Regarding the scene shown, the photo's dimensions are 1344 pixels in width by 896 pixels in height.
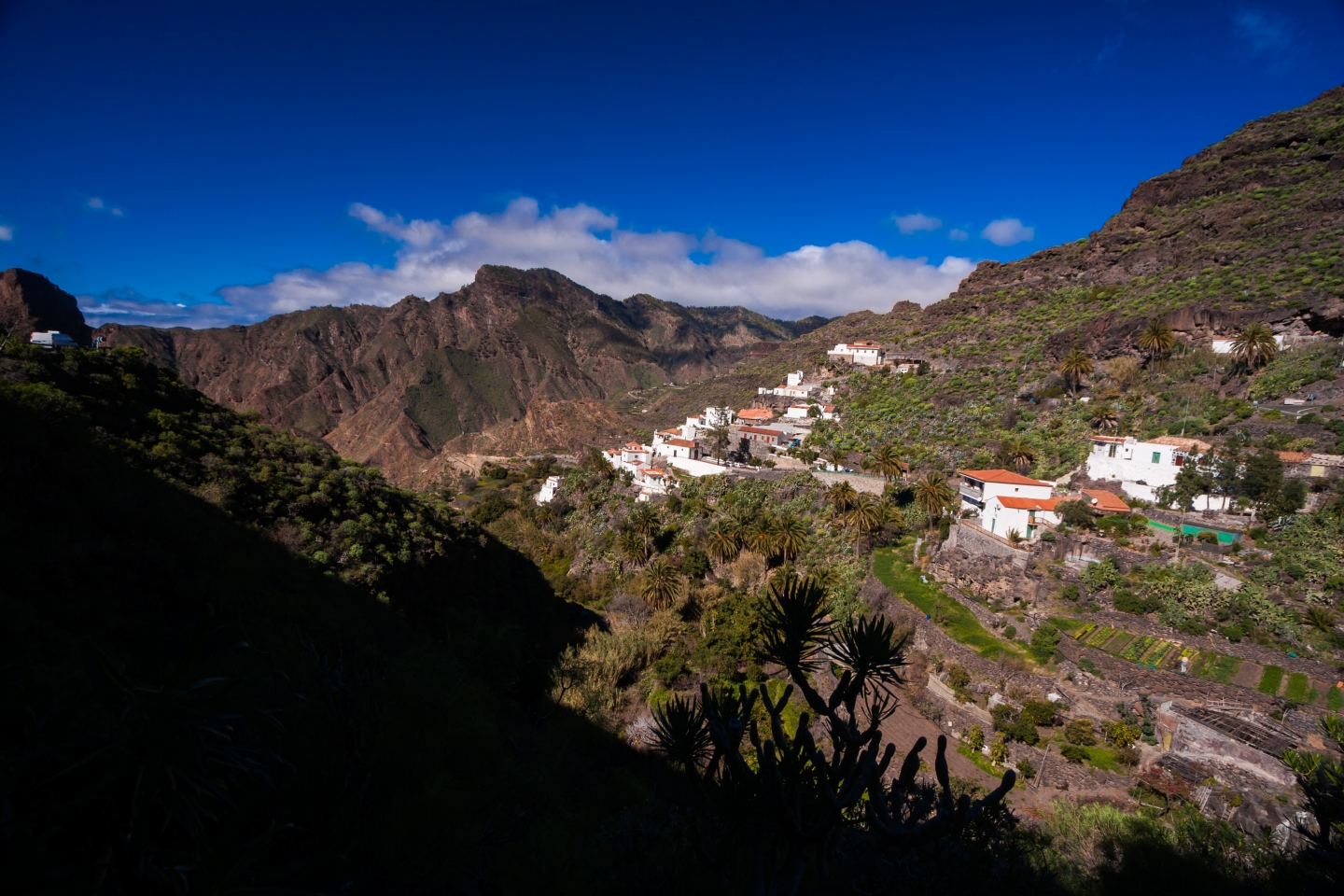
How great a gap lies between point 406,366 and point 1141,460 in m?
161

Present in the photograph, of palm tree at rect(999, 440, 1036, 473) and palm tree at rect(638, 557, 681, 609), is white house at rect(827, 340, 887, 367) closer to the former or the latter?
palm tree at rect(999, 440, 1036, 473)

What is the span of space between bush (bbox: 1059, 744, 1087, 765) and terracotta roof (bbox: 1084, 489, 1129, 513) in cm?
1343

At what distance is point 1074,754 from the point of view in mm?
15000

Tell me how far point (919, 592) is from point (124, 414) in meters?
28.9

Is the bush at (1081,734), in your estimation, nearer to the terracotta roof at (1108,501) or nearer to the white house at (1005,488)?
the white house at (1005,488)

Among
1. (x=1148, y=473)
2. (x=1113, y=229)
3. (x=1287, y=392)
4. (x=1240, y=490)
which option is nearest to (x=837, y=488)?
(x=1148, y=473)

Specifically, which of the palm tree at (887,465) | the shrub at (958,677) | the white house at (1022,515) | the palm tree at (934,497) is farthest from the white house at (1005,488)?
the shrub at (958,677)

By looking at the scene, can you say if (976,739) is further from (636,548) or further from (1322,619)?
(636,548)

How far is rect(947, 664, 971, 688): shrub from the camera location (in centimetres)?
1845

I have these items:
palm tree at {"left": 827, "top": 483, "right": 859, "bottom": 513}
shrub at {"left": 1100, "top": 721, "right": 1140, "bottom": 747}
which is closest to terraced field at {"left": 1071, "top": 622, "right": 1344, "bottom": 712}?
shrub at {"left": 1100, "top": 721, "right": 1140, "bottom": 747}

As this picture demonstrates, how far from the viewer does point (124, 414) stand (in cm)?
1445

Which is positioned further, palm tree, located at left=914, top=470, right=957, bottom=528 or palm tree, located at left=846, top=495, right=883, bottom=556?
palm tree, located at left=914, top=470, right=957, bottom=528

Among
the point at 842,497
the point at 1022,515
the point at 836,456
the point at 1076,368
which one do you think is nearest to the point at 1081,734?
the point at 1022,515

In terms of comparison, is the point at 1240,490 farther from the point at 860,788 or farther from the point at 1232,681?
the point at 860,788
